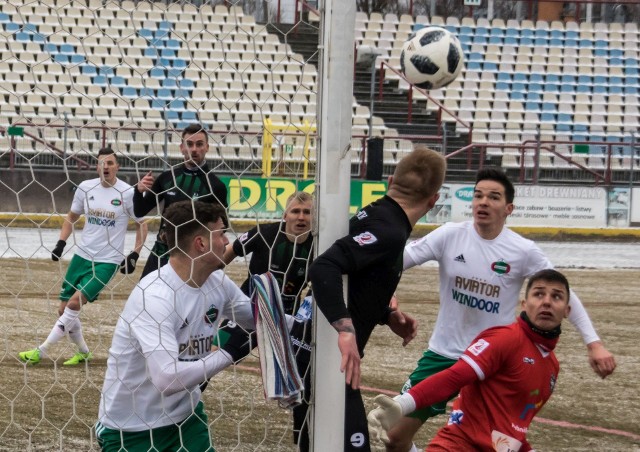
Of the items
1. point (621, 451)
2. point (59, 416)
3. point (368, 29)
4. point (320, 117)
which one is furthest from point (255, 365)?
point (368, 29)

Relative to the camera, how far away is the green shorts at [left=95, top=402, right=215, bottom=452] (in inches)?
158

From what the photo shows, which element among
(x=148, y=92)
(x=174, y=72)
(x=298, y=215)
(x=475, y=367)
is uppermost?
(x=174, y=72)

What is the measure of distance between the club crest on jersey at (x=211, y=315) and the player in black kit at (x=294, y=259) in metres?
0.21

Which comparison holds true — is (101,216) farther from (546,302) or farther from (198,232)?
(546,302)

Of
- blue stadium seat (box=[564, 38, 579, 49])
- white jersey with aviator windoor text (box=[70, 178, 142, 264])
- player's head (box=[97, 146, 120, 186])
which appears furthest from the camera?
blue stadium seat (box=[564, 38, 579, 49])

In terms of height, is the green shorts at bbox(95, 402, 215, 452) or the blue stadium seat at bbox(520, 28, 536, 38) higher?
the blue stadium seat at bbox(520, 28, 536, 38)

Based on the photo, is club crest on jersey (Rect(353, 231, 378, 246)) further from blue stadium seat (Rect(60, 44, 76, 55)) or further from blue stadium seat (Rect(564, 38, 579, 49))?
blue stadium seat (Rect(564, 38, 579, 49))

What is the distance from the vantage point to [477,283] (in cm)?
507

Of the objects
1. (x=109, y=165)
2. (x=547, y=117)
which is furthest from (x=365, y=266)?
(x=547, y=117)

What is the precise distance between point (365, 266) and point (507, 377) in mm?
741

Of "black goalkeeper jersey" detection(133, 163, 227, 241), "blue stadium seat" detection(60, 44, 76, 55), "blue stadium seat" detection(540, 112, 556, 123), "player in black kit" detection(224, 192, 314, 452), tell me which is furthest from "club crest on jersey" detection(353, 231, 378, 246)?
"blue stadium seat" detection(540, 112, 556, 123)

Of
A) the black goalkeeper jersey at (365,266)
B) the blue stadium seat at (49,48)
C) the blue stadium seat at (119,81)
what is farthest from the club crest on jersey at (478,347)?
the blue stadium seat at (119,81)

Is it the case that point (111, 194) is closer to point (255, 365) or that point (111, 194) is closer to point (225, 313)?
point (255, 365)

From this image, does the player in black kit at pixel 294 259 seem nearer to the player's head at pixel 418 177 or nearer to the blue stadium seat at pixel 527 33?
the player's head at pixel 418 177
